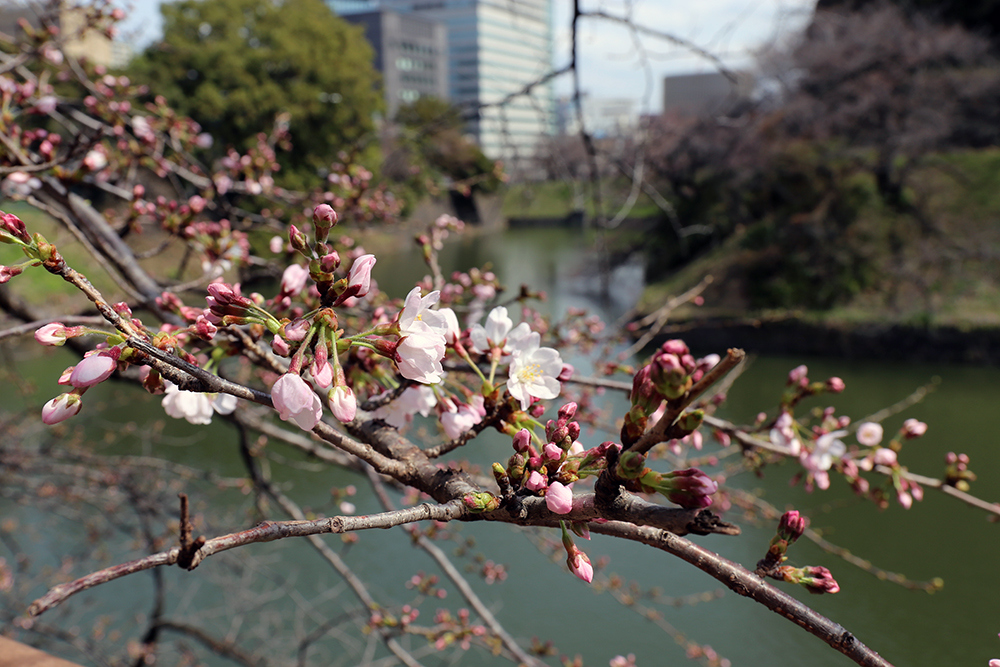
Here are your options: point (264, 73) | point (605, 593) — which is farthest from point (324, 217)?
point (264, 73)

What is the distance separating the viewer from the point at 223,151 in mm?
12070

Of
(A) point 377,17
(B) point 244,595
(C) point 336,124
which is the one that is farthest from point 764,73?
(A) point 377,17

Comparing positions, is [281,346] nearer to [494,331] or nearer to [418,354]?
[418,354]

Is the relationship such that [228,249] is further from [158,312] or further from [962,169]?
[962,169]

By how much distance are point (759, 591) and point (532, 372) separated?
31 centimetres

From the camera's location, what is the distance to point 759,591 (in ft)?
1.57

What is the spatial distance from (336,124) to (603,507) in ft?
43.9

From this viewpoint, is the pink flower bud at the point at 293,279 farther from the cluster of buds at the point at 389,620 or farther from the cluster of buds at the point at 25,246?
the cluster of buds at the point at 389,620

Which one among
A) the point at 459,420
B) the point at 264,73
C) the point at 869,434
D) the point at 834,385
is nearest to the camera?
the point at 459,420

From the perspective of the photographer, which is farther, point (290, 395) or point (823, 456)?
point (823, 456)

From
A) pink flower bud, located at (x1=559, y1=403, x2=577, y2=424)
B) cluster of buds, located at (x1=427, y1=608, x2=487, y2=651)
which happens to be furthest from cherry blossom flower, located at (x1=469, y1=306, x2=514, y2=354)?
cluster of buds, located at (x1=427, y1=608, x2=487, y2=651)

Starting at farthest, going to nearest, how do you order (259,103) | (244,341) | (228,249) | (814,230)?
(259,103), (814,230), (228,249), (244,341)

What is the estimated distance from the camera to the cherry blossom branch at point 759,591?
465 mm

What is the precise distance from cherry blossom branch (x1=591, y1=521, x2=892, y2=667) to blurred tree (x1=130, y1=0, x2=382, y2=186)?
11244 mm
